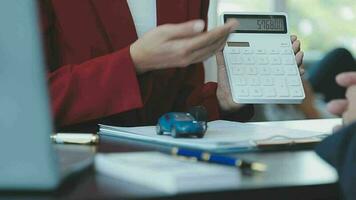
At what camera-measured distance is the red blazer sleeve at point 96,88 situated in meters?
1.17

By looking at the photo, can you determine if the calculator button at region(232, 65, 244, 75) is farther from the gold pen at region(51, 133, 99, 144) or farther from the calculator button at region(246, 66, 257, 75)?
the gold pen at region(51, 133, 99, 144)

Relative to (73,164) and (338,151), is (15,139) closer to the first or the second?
(73,164)

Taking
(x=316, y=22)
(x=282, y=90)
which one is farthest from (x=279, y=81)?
(x=316, y=22)

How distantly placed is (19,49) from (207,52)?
0.54 metres

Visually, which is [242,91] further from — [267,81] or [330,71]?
[330,71]

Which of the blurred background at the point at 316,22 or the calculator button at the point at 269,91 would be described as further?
the blurred background at the point at 316,22

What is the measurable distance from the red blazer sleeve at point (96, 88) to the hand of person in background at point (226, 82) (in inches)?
8.9

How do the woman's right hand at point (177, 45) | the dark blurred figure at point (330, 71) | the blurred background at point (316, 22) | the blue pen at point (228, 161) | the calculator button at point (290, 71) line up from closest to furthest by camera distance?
the blue pen at point (228, 161)
the woman's right hand at point (177, 45)
the calculator button at point (290, 71)
the dark blurred figure at point (330, 71)
the blurred background at point (316, 22)

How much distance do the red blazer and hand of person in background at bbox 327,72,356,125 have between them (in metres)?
0.36

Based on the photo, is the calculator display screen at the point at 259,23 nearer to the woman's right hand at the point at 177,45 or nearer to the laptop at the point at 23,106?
the woman's right hand at the point at 177,45

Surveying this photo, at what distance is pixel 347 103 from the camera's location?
936mm

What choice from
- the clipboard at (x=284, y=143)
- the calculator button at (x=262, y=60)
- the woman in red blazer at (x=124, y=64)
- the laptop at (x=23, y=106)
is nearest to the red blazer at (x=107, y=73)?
the woman in red blazer at (x=124, y=64)

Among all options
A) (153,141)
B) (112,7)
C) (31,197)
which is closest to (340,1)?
(112,7)

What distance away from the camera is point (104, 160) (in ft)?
2.52
